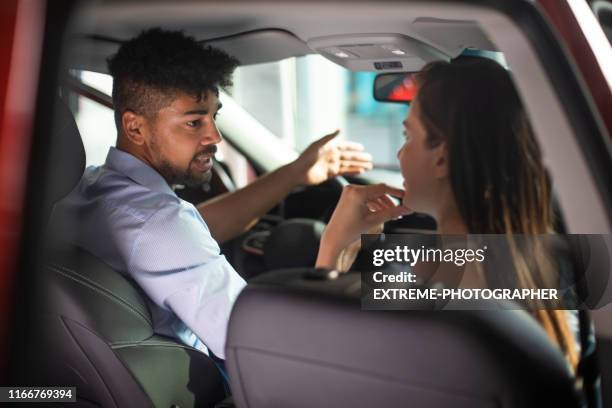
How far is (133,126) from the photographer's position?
1.48m

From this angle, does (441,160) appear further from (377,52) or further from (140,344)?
(140,344)

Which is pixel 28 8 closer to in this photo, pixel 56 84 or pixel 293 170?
pixel 56 84

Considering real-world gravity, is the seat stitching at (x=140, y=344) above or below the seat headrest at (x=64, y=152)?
below

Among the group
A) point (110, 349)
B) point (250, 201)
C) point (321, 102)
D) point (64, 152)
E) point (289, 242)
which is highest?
point (321, 102)

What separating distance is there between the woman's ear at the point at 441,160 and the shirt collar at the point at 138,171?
1.75 ft

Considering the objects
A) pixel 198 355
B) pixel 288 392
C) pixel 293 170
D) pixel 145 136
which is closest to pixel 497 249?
pixel 288 392

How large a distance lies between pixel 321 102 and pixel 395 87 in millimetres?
273

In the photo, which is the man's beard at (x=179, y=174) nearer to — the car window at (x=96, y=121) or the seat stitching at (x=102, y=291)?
the car window at (x=96, y=121)

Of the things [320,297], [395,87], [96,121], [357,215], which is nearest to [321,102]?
[395,87]

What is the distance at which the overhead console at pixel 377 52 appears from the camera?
4.60ft

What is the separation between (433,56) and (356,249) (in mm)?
361

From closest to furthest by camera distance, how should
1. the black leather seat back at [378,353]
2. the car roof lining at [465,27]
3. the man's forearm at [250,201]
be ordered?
the black leather seat back at [378,353], the car roof lining at [465,27], the man's forearm at [250,201]

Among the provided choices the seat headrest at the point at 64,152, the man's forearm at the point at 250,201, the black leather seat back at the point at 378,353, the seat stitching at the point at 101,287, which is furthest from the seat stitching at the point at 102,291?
the man's forearm at the point at 250,201

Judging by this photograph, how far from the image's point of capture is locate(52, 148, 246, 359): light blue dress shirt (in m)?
1.43
